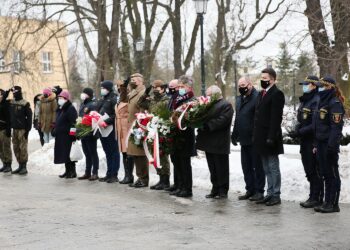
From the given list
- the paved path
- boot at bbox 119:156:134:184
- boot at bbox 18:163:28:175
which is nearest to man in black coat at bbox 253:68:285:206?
the paved path

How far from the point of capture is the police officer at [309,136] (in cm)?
919

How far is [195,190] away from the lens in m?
11.5

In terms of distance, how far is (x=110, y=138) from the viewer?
1295 centimetres

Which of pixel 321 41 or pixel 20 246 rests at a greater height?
pixel 321 41

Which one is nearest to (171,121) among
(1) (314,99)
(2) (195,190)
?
(2) (195,190)

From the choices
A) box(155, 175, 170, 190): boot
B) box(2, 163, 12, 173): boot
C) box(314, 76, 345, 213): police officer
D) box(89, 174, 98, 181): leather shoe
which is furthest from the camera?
box(2, 163, 12, 173): boot

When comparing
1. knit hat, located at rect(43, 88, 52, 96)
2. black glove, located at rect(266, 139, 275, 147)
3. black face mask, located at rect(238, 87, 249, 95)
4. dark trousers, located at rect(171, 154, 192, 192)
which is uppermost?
knit hat, located at rect(43, 88, 52, 96)

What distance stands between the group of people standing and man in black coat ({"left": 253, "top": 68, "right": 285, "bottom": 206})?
0.6 inches

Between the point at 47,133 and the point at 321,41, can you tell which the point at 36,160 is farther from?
the point at 321,41

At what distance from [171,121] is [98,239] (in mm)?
3644

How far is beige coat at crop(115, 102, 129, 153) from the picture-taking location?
12453 millimetres

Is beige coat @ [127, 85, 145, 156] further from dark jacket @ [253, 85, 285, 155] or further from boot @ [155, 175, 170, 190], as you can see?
dark jacket @ [253, 85, 285, 155]

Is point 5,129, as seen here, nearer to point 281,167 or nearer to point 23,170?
point 23,170

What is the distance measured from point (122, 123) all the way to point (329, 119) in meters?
4.97
